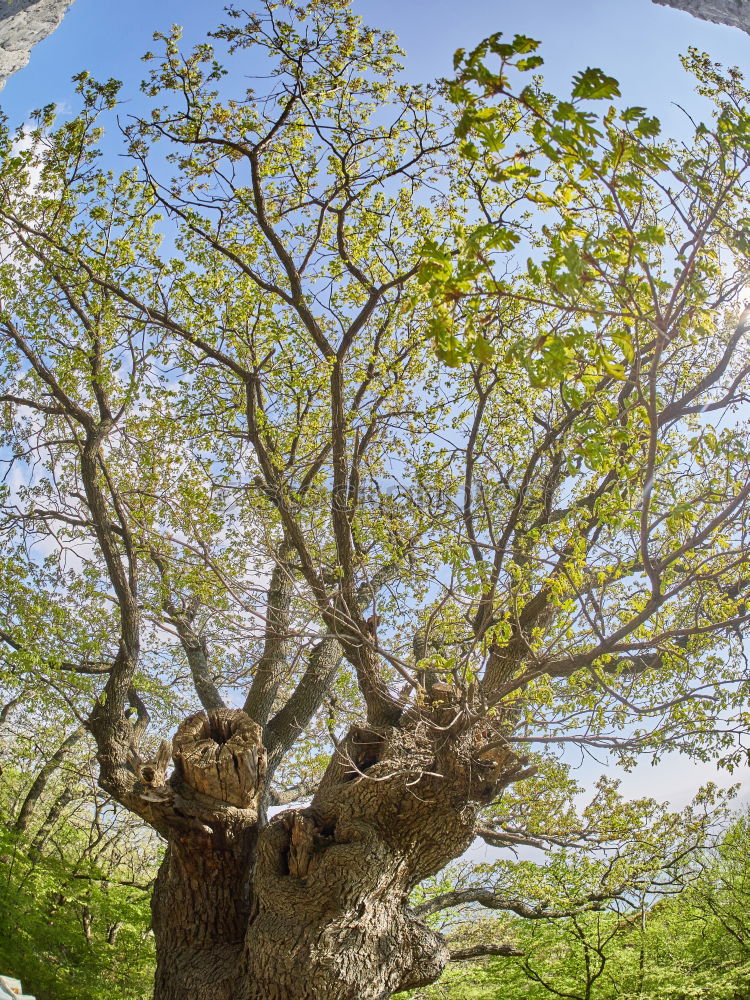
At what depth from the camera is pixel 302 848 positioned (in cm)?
519

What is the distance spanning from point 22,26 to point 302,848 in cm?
1425

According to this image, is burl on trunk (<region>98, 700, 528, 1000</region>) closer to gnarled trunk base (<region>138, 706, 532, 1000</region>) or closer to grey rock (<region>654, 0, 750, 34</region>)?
gnarled trunk base (<region>138, 706, 532, 1000</region>)

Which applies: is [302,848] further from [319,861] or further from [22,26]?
[22,26]

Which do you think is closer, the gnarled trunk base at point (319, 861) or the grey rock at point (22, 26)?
the gnarled trunk base at point (319, 861)

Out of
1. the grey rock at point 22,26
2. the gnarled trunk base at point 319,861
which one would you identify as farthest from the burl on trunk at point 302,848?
the grey rock at point 22,26

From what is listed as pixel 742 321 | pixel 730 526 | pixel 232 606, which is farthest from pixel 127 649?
pixel 742 321

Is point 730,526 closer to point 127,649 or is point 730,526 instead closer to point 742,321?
point 742,321

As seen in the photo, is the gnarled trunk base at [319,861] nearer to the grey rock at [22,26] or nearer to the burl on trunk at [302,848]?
the burl on trunk at [302,848]

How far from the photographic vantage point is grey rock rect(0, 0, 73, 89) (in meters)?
11.9

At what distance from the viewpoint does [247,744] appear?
5.64 m

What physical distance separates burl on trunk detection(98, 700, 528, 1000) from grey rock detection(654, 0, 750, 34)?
9.67m

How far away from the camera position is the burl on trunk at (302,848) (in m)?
4.88

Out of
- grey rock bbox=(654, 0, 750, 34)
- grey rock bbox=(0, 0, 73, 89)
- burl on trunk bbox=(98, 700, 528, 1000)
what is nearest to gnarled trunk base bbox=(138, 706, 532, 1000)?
burl on trunk bbox=(98, 700, 528, 1000)

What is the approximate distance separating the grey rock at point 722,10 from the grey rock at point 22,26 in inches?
416
